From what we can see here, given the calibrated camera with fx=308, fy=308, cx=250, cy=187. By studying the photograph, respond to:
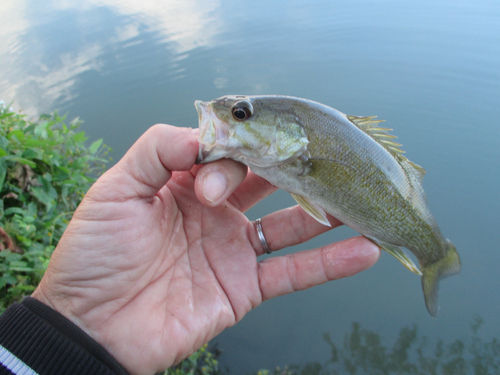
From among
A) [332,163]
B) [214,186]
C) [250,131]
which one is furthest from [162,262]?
[332,163]

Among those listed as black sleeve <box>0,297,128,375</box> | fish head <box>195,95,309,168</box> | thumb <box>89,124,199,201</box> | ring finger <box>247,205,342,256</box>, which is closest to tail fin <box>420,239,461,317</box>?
ring finger <box>247,205,342,256</box>

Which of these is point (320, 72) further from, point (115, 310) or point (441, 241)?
point (115, 310)

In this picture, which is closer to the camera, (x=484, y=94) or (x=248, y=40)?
(x=484, y=94)

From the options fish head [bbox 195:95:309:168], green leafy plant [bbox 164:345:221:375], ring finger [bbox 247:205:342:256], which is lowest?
green leafy plant [bbox 164:345:221:375]

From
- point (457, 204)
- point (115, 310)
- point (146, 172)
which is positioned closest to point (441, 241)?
point (146, 172)

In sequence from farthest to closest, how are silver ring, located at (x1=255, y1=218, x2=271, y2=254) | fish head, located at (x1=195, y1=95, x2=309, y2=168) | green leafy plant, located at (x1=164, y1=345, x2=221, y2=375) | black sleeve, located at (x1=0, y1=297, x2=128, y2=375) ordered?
green leafy plant, located at (x1=164, y1=345, x2=221, y2=375) < silver ring, located at (x1=255, y1=218, x2=271, y2=254) < fish head, located at (x1=195, y1=95, x2=309, y2=168) < black sleeve, located at (x1=0, y1=297, x2=128, y2=375)

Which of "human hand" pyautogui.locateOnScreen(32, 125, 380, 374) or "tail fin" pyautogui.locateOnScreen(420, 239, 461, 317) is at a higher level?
"human hand" pyautogui.locateOnScreen(32, 125, 380, 374)

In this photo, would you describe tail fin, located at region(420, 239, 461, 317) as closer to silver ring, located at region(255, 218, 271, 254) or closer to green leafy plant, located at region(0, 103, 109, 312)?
silver ring, located at region(255, 218, 271, 254)

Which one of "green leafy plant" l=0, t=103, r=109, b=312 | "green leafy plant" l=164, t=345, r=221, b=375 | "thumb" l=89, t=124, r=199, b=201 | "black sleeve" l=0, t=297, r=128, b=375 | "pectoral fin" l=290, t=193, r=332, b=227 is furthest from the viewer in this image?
"green leafy plant" l=164, t=345, r=221, b=375
